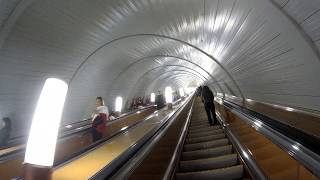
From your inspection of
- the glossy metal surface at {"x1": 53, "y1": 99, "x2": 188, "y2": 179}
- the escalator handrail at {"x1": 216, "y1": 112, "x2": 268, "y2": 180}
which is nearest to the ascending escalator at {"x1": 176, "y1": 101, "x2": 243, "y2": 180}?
the escalator handrail at {"x1": 216, "y1": 112, "x2": 268, "y2": 180}

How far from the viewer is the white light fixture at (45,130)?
1.66 m

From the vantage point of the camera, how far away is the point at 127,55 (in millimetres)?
13742

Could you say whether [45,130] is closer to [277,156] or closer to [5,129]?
[277,156]

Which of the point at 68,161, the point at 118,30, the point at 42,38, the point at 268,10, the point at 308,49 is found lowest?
the point at 68,161

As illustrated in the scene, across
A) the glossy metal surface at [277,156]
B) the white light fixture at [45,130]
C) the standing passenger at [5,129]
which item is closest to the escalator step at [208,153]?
the glossy metal surface at [277,156]

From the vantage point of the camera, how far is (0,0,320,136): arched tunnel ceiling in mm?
4898

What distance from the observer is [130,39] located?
11.5 metres

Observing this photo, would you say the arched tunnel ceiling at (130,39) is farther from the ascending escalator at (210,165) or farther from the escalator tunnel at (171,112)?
the ascending escalator at (210,165)

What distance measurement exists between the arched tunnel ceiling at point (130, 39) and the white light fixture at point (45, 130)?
3161 millimetres

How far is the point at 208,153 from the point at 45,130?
441 centimetres

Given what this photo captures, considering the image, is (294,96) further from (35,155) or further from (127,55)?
(127,55)

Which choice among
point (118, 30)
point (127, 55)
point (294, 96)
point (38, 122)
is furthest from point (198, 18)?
point (38, 122)

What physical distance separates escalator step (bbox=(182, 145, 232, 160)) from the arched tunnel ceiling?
165cm

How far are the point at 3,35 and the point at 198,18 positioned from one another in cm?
547
